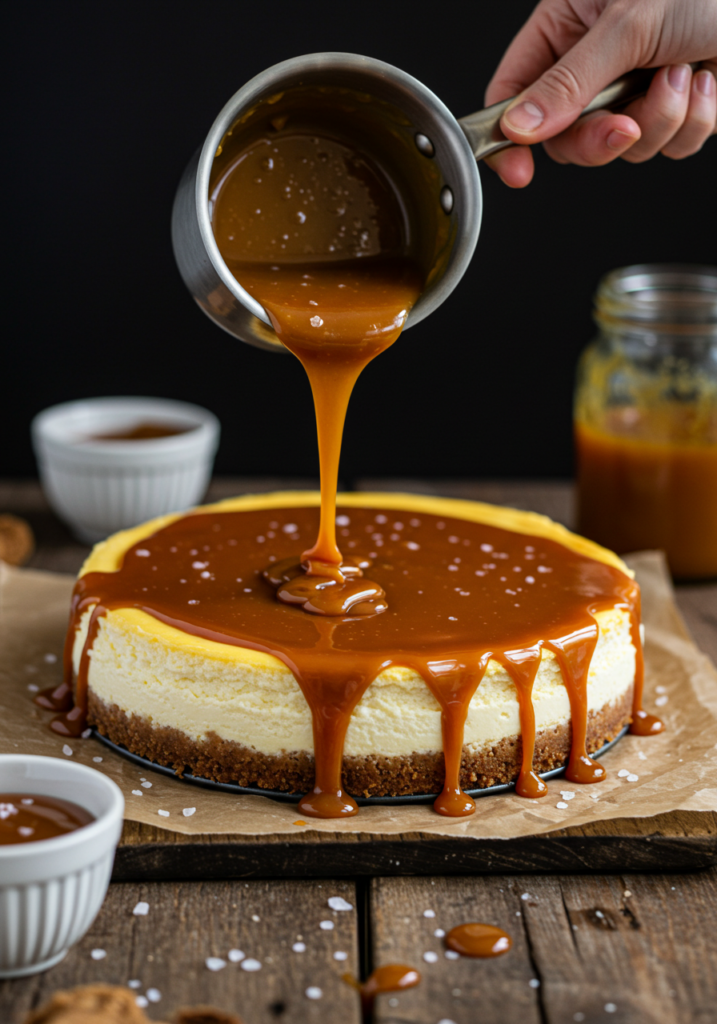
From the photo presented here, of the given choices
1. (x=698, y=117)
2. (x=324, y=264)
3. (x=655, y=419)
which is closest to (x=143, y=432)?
(x=324, y=264)

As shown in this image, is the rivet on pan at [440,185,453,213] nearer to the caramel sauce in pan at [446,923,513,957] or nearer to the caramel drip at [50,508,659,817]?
the caramel drip at [50,508,659,817]

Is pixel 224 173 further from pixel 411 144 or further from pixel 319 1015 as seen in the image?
pixel 319 1015

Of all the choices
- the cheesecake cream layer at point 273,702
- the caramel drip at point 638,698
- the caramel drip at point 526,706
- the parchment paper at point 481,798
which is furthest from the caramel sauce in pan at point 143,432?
the caramel drip at point 526,706

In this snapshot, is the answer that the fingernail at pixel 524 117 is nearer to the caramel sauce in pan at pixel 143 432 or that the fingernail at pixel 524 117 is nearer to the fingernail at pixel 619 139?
the fingernail at pixel 619 139

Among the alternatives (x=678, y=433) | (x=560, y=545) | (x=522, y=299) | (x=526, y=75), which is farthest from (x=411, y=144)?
(x=522, y=299)

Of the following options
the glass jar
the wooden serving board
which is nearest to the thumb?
the glass jar

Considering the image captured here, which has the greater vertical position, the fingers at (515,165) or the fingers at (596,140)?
the fingers at (596,140)
